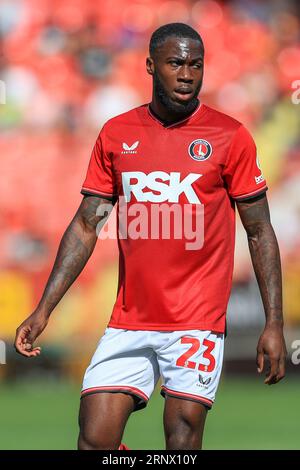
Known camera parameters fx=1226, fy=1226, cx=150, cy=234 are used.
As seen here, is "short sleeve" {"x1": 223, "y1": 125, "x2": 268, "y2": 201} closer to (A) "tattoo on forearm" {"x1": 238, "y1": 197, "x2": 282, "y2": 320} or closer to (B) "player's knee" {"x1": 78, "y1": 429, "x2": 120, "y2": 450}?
(A) "tattoo on forearm" {"x1": 238, "y1": 197, "x2": 282, "y2": 320}

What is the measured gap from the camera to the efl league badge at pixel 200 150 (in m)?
6.52

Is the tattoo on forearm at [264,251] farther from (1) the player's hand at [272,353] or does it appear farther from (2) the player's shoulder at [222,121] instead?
(2) the player's shoulder at [222,121]

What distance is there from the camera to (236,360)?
1566 cm

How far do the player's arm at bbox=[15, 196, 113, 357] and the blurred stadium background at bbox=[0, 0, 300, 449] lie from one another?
850 centimetres

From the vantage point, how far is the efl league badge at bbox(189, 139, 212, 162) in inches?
257

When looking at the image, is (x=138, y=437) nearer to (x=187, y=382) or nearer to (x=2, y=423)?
(x=2, y=423)

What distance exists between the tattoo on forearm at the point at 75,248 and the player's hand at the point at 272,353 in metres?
1.13

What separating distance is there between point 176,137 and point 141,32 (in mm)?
9848

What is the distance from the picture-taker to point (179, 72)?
6523mm

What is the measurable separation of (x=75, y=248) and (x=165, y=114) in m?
0.89

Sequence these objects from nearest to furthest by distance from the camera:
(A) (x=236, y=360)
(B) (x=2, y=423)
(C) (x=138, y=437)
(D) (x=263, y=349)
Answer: (D) (x=263, y=349) < (C) (x=138, y=437) < (B) (x=2, y=423) < (A) (x=236, y=360)

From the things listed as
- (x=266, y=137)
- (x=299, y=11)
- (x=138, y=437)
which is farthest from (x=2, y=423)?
(x=299, y=11)

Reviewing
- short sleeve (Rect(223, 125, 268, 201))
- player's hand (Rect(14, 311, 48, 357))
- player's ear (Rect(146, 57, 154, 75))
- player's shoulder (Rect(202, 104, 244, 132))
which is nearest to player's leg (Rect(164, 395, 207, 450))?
player's hand (Rect(14, 311, 48, 357))

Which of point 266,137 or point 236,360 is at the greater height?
point 266,137
